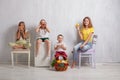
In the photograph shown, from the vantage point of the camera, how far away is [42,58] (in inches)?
194

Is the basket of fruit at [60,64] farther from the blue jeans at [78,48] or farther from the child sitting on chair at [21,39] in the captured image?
the child sitting on chair at [21,39]

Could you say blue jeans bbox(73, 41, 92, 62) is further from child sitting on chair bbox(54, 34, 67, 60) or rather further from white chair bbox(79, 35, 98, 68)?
child sitting on chair bbox(54, 34, 67, 60)

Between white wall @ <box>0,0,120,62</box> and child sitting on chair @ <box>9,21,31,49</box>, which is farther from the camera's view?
white wall @ <box>0,0,120,62</box>

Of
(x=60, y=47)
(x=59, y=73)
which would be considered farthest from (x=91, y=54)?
(x=59, y=73)

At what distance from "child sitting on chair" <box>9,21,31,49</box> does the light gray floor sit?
417 millimetres

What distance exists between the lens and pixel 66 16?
5.25 meters

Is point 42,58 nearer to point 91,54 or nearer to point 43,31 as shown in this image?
point 43,31

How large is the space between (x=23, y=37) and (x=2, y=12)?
72 cm

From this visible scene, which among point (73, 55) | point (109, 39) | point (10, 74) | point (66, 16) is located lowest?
point (10, 74)

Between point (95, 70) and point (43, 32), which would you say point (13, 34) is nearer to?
point (43, 32)

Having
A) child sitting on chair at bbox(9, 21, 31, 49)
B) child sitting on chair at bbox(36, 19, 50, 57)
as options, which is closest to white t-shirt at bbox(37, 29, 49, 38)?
child sitting on chair at bbox(36, 19, 50, 57)

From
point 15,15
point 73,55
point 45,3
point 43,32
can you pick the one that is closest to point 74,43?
point 73,55

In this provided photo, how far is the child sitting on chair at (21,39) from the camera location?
4.94m

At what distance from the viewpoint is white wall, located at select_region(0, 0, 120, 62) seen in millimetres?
5215
